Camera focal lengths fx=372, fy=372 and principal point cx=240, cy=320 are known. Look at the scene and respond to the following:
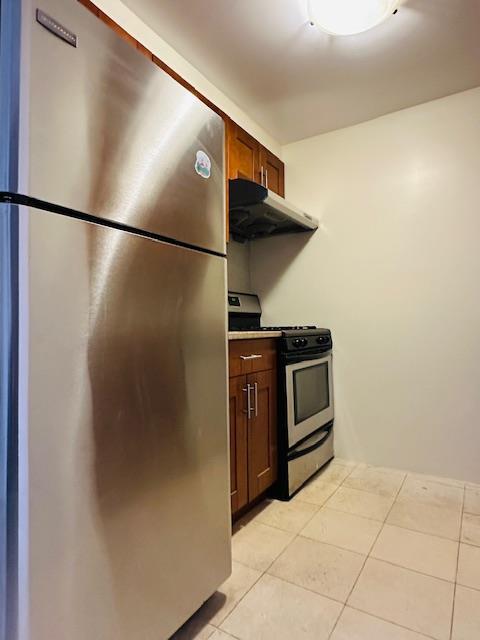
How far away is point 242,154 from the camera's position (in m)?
2.38

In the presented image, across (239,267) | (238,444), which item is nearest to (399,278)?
(239,267)

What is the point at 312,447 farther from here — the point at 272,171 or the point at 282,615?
the point at 272,171

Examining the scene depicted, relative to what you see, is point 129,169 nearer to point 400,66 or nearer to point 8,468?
point 8,468

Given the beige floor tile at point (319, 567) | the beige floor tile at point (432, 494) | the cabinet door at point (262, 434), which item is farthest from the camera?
the beige floor tile at point (432, 494)

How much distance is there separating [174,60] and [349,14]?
866 millimetres

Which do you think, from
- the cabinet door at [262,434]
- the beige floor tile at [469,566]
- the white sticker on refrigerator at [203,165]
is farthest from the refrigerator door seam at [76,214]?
the beige floor tile at [469,566]

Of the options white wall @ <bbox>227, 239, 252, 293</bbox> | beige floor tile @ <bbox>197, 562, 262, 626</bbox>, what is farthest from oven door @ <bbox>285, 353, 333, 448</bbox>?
white wall @ <bbox>227, 239, 252, 293</bbox>

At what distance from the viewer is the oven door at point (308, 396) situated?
2127 millimetres

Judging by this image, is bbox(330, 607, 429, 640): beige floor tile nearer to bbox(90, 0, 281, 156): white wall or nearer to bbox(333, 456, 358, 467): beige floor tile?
bbox(333, 456, 358, 467): beige floor tile

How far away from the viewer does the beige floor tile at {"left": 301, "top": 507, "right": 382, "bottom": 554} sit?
166 cm

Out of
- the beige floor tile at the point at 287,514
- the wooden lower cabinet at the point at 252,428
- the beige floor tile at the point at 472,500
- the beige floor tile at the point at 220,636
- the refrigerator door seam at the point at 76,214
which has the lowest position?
the beige floor tile at the point at 472,500

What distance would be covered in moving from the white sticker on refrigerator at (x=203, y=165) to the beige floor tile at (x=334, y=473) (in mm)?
1974

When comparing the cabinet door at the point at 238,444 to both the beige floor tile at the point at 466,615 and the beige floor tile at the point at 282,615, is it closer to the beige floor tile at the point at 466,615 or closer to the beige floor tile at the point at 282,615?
the beige floor tile at the point at 282,615

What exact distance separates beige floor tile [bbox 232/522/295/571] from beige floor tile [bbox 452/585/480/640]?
2.15 ft
